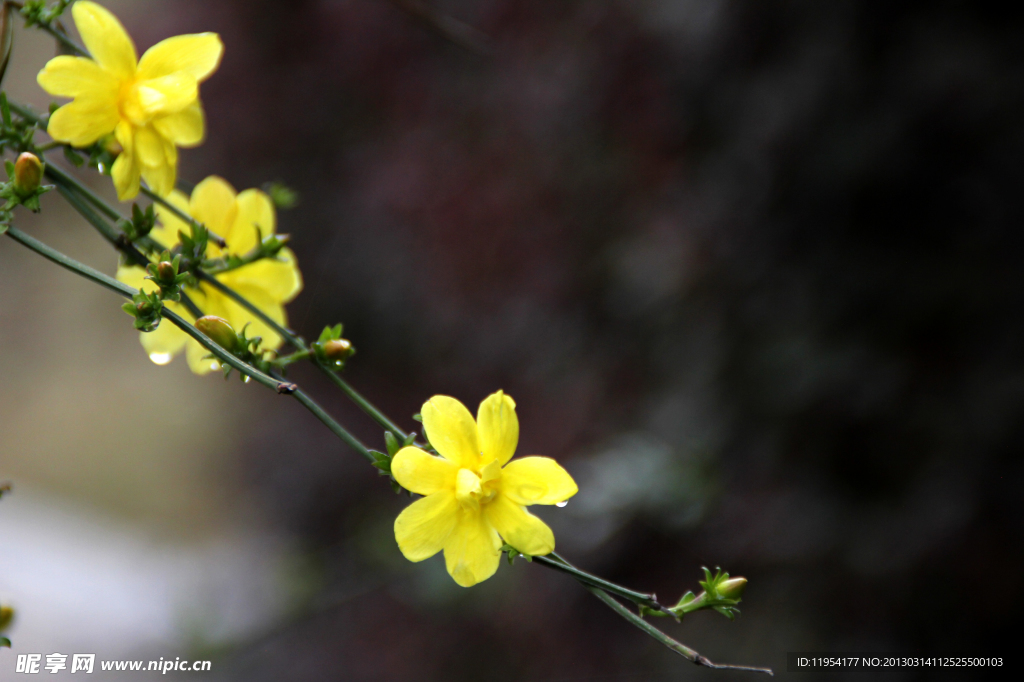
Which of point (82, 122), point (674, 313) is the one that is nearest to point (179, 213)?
point (82, 122)

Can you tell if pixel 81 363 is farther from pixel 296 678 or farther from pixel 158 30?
pixel 296 678

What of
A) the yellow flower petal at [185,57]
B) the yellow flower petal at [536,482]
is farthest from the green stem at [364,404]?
the yellow flower petal at [185,57]

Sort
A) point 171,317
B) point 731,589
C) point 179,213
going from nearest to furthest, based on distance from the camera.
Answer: point 171,317
point 731,589
point 179,213

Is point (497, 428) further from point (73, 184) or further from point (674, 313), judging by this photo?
point (674, 313)

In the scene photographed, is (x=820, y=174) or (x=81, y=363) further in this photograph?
(x=81, y=363)

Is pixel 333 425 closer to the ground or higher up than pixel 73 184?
closer to the ground

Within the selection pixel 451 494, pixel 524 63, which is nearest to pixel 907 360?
pixel 451 494

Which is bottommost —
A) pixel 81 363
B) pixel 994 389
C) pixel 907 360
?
pixel 994 389
